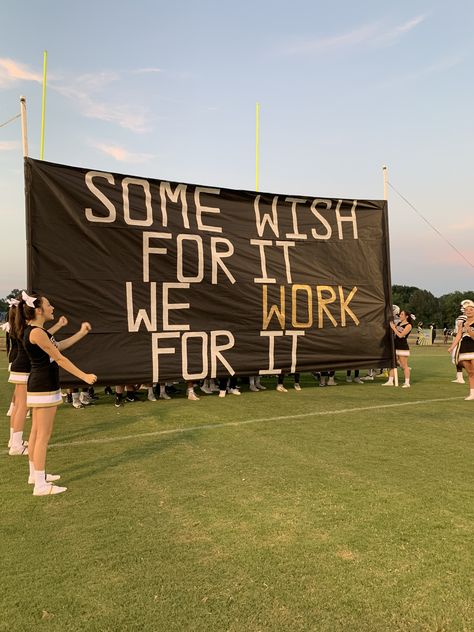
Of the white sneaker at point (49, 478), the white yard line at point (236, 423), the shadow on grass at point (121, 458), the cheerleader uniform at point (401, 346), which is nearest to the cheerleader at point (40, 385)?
the white sneaker at point (49, 478)

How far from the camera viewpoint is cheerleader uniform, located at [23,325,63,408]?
4.58 m

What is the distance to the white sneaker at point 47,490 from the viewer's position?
179 inches

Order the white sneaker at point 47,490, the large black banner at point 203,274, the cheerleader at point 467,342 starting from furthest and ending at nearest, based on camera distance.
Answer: the cheerleader at point 467,342
the large black banner at point 203,274
the white sneaker at point 47,490

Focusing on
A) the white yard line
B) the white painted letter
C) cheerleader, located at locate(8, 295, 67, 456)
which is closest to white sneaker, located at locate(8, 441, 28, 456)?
cheerleader, located at locate(8, 295, 67, 456)

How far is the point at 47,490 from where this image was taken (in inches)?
180

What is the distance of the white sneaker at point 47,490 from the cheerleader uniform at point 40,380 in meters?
0.75

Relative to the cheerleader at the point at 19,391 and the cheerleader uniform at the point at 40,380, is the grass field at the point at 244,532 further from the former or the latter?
the cheerleader uniform at the point at 40,380

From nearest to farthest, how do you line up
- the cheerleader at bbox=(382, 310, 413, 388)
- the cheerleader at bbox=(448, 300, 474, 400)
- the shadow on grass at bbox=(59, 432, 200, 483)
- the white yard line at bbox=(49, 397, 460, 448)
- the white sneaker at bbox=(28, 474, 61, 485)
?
the white sneaker at bbox=(28, 474, 61, 485) < the shadow on grass at bbox=(59, 432, 200, 483) < the white yard line at bbox=(49, 397, 460, 448) < the cheerleader at bbox=(448, 300, 474, 400) < the cheerleader at bbox=(382, 310, 413, 388)

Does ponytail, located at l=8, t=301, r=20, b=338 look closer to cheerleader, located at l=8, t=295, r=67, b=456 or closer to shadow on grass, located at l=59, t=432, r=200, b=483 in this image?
cheerleader, located at l=8, t=295, r=67, b=456

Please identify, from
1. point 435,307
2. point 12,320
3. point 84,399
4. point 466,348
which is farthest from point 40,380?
point 435,307

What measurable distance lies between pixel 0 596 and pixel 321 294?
30.6 feet

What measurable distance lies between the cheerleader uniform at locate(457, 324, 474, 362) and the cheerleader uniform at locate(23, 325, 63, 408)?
838 cm

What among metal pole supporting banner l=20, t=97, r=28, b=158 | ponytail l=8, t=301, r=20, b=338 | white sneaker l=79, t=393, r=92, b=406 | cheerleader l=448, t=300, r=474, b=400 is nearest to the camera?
ponytail l=8, t=301, r=20, b=338

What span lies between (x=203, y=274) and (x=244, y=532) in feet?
22.5
